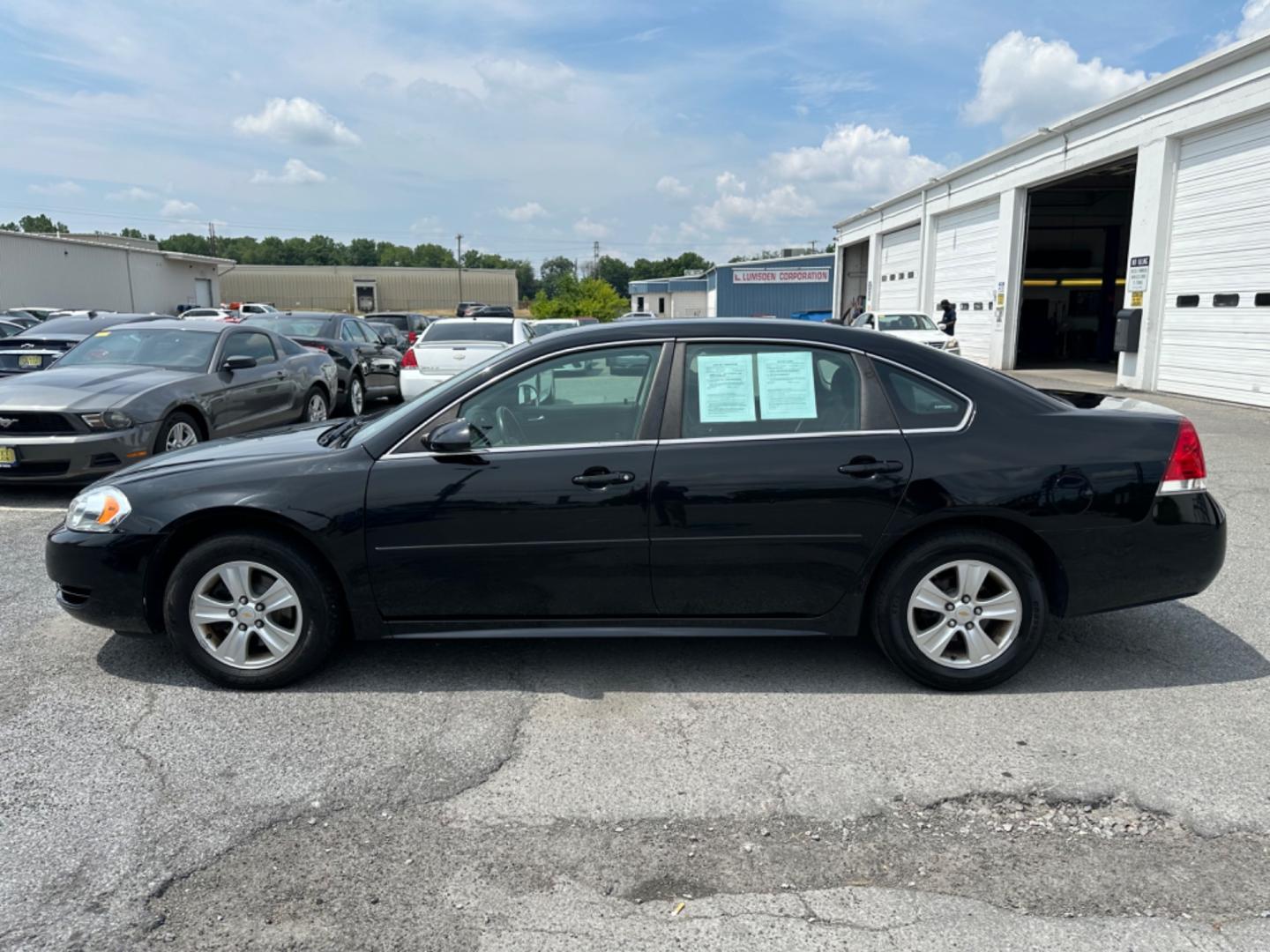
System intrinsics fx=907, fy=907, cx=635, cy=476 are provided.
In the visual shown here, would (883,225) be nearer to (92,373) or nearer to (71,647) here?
(92,373)

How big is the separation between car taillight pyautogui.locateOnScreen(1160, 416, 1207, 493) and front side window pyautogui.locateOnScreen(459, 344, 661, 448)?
2.30 m

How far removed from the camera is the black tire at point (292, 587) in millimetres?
3945

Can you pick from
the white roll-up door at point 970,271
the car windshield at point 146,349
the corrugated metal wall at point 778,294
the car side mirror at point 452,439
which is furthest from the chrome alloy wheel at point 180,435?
the corrugated metal wall at point 778,294

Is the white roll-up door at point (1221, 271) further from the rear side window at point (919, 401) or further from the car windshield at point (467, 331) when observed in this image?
the rear side window at point (919, 401)

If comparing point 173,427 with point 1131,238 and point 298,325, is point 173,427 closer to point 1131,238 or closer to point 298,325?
point 298,325

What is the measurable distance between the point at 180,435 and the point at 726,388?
6.09 meters

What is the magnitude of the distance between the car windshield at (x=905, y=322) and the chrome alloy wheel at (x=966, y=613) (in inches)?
779

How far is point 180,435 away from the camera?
26.8 feet

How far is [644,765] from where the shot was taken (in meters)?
3.41

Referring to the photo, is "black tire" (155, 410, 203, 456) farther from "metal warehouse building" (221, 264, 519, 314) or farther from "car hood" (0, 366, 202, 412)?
"metal warehouse building" (221, 264, 519, 314)

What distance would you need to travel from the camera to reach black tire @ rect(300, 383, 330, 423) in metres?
10.9

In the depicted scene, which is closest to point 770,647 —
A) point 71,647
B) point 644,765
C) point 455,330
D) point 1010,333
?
point 644,765

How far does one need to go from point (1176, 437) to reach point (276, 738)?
4.03m

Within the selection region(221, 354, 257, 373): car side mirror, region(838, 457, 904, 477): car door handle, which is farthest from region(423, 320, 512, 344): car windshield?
region(838, 457, 904, 477): car door handle
